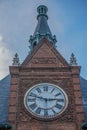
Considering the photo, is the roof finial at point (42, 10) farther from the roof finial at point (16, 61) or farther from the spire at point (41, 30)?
the roof finial at point (16, 61)

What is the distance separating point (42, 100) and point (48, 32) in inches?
430

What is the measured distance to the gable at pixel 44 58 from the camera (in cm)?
1940

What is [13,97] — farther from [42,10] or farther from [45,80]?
[42,10]

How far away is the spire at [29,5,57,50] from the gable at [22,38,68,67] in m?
5.58

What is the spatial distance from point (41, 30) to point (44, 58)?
869 centimetres

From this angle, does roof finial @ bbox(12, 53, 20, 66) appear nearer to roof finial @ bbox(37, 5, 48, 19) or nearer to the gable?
the gable

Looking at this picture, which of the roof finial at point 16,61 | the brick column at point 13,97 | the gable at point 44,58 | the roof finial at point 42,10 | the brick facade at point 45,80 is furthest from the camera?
the roof finial at point 42,10

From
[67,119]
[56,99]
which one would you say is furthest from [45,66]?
[67,119]

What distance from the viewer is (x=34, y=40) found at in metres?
26.7

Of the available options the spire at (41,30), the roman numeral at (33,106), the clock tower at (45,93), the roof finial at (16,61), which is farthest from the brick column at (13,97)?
the spire at (41,30)

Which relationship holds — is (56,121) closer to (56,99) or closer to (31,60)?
(56,99)

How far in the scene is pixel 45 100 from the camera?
690 inches

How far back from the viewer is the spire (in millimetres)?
26578

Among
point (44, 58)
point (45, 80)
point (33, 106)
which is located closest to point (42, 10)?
point (44, 58)
